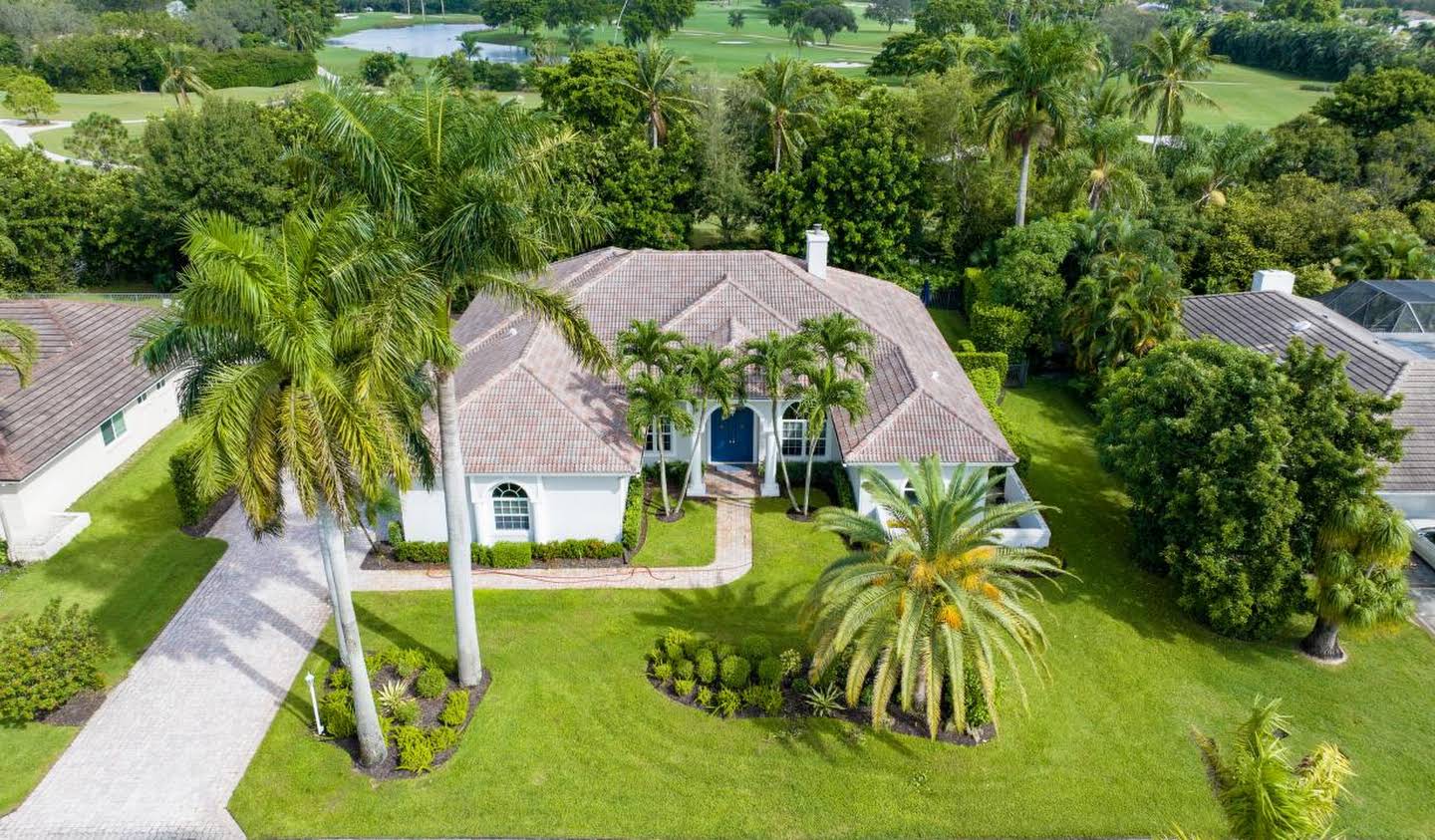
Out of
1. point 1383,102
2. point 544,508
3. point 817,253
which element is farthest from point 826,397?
point 1383,102

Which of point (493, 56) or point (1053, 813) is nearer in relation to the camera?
point (1053, 813)

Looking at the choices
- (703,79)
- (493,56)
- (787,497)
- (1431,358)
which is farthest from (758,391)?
(493,56)

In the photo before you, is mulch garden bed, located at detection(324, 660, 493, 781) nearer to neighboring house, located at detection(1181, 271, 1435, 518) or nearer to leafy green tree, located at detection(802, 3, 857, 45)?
neighboring house, located at detection(1181, 271, 1435, 518)

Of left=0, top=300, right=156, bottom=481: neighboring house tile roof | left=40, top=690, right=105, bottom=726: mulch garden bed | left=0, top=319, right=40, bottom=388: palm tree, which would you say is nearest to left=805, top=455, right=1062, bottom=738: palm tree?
left=40, top=690, right=105, bottom=726: mulch garden bed

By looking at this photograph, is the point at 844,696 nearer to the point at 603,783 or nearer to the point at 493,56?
the point at 603,783

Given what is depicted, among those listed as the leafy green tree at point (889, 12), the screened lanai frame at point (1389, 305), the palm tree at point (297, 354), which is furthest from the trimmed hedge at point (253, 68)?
the palm tree at point (297, 354)

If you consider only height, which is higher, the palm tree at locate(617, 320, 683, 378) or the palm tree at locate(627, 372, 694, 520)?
the palm tree at locate(617, 320, 683, 378)
